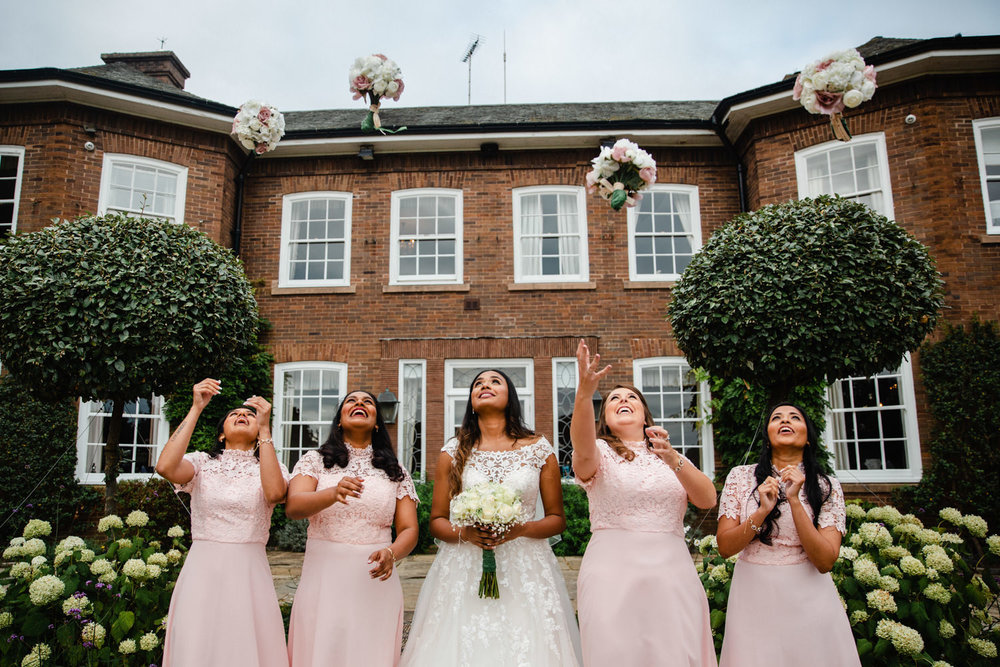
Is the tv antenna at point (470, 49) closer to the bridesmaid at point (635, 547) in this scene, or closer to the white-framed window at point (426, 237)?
the white-framed window at point (426, 237)

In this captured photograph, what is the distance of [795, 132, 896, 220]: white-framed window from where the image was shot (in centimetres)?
970

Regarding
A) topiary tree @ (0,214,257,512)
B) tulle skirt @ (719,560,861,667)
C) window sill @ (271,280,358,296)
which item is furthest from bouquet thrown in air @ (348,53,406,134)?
window sill @ (271,280,358,296)

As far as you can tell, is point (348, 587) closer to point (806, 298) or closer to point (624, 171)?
point (624, 171)

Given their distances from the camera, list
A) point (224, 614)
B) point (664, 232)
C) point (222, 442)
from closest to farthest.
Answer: point (224, 614) < point (222, 442) < point (664, 232)

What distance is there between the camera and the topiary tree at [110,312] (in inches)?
209

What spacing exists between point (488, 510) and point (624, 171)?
6.11 feet

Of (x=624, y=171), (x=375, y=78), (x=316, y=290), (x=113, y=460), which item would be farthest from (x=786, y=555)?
(x=316, y=290)

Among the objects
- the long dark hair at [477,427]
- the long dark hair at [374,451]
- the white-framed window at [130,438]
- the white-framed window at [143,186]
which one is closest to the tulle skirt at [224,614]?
the long dark hair at [374,451]

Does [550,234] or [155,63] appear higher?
[155,63]

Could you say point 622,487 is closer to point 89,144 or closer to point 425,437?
point 425,437

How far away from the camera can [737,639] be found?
3223 millimetres

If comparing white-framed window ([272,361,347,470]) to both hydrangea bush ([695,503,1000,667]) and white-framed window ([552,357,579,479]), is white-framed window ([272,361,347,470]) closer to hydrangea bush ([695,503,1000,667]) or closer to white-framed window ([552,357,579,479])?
white-framed window ([552,357,579,479])

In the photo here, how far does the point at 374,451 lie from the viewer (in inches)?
148

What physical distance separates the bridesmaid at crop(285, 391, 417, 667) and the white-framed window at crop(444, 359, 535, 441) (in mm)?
6989
